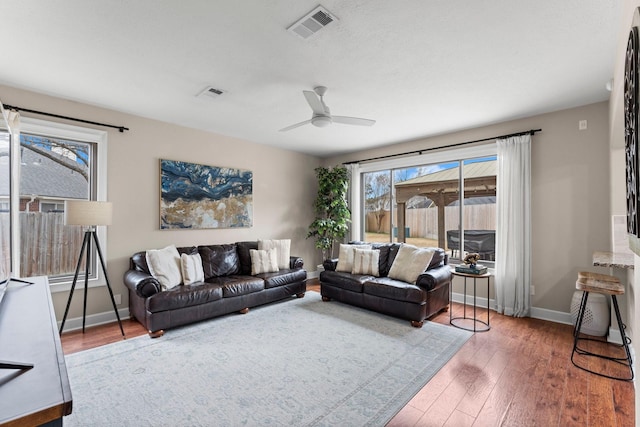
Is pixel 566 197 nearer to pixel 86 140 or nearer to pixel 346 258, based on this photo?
pixel 346 258

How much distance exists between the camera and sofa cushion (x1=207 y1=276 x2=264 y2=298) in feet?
12.6

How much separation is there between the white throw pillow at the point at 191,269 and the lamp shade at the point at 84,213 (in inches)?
39.1

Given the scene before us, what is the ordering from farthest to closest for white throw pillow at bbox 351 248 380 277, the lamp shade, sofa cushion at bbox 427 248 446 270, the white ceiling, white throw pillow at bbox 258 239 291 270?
1. white throw pillow at bbox 258 239 291 270
2. white throw pillow at bbox 351 248 380 277
3. sofa cushion at bbox 427 248 446 270
4. the lamp shade
5. the white ceiling

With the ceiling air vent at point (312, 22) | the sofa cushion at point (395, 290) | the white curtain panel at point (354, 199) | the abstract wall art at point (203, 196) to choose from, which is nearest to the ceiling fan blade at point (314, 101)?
the ceiling air vent at point (312, 22)

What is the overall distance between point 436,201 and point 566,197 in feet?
5.86

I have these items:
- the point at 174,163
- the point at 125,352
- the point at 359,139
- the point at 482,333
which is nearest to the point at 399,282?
the point at 482,333

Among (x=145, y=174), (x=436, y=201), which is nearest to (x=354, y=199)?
(x=436, y=201)

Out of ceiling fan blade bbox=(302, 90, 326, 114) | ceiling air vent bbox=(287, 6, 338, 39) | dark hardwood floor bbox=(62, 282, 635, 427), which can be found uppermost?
ceiling air vent bbox=(287, 6, 338, 39)

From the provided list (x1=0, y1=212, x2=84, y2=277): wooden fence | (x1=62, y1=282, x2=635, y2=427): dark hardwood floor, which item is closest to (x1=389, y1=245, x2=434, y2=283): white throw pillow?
(x1=62, y1=282, x2=635, y2=427): dark hardwood floor

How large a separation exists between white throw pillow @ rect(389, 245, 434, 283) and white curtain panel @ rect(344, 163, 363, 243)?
1.80 metres

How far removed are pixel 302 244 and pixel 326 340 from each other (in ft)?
10.4

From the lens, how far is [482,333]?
341 cm

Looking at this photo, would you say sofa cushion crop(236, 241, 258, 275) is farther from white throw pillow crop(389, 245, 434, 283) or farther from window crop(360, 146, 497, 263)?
window crop(360, 146, 497, 263)

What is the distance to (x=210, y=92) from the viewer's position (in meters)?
3.25
